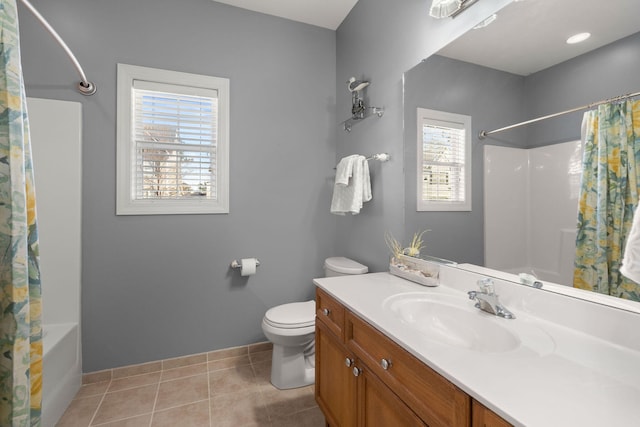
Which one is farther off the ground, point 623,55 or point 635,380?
point 623,55

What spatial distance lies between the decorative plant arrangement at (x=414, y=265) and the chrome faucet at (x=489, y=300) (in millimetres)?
302

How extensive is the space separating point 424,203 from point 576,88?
0.77 m

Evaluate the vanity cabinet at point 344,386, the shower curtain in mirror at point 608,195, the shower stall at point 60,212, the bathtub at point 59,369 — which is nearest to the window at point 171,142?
the shower stall at point 60,212

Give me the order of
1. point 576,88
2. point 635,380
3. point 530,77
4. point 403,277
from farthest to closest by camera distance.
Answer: point 403,277, point 530,77, point 576,88, point 635,380

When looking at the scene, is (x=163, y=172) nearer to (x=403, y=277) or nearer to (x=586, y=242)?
(x=403, y=277)

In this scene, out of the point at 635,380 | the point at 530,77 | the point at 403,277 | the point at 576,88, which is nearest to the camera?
the point at 635,380

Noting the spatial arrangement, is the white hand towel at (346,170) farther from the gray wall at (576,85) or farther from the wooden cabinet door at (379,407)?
the wooden cabinet door at (379,407)

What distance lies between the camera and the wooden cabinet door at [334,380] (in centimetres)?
117

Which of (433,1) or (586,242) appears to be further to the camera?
(433,1)

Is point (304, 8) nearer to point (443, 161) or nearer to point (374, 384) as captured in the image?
point (443, 161)

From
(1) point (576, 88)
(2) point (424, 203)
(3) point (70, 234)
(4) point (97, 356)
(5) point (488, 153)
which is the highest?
(1) point (576, 88)

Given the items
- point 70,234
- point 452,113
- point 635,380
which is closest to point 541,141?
point 452,113

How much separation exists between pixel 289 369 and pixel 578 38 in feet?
7.17

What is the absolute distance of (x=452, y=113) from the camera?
1.36 metres
